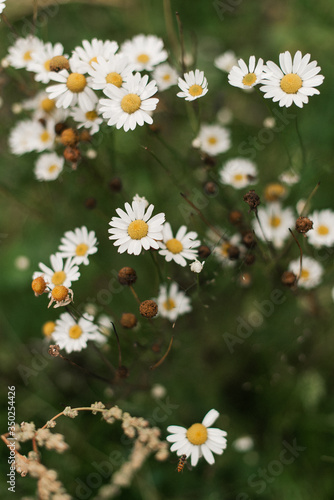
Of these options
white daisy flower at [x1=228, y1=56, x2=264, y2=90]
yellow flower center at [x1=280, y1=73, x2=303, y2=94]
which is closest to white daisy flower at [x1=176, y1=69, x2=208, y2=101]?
white daisy flower at [x1=228, y1=56, x2=264, y2=90]

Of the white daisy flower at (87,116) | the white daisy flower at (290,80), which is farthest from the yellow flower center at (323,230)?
the white daisy flower at (87,116)

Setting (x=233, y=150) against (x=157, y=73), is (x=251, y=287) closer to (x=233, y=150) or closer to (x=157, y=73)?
(x=233, y=150)

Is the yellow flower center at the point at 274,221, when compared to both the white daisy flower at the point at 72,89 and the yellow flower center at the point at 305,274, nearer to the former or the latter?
→ the yellow flower center at the point at 305,274

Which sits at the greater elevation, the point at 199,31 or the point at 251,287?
the point at 199,31

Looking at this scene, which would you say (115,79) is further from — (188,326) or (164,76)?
(188,326)

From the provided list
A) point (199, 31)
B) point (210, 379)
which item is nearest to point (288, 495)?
point (210, 379)

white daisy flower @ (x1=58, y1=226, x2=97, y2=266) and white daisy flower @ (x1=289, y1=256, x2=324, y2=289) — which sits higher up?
white daisy flower @ (x1=58, y1=226, x2=97, y2=266)

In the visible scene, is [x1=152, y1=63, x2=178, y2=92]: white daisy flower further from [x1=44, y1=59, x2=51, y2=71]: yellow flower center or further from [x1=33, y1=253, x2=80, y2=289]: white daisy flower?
[x1=33, y1=253, x2=80, y2=289]: white daisy flower
